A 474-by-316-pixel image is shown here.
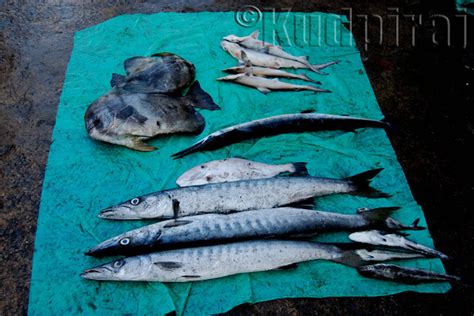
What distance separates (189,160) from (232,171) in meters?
0.53

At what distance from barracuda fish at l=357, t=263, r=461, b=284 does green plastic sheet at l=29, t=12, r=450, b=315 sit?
69 mm

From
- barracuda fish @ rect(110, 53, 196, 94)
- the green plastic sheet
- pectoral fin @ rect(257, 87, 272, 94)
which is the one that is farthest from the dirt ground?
pectoral fin @ rect(257, 87, 272, 94)

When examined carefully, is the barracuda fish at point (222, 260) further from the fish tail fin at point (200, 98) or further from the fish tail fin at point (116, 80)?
the fish tail fin at point (116, 80)

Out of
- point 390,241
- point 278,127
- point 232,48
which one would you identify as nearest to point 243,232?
point 390,241

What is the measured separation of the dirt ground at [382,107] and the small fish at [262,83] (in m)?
1.17

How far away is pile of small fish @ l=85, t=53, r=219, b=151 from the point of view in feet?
13.3

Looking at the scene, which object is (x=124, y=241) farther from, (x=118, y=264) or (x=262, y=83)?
(x=262, y=83)

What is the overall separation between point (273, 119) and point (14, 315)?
9.59ft

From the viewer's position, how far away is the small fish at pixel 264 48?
5246 millimetres

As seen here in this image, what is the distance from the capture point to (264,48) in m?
5.32

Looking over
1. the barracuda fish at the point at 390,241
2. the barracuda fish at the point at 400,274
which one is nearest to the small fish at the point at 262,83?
the barracuda fish at the point at 390,241

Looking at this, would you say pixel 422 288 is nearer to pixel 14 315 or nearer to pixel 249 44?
pixel 14 315

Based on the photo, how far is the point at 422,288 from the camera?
10.6ft

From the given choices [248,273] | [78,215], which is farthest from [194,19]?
[248,273]
